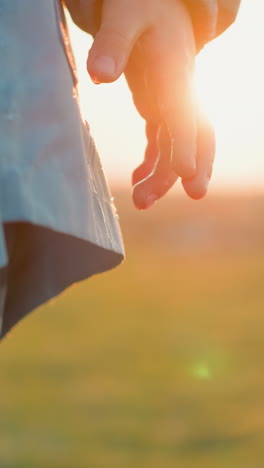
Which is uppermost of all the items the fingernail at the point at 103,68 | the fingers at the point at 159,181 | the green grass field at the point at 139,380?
the fingernail at the point at 103,68

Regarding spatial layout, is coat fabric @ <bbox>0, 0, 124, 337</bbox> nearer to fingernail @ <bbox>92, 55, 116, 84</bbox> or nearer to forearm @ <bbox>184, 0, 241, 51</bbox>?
fingernail @ <bbox>92, 55, 116, 84</bbox>

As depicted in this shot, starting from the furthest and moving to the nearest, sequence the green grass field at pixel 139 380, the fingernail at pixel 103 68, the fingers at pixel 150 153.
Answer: the green grass field at pixel 139 380 < the fingers at pixel 150 153 < the fingernail at pixel 103 68

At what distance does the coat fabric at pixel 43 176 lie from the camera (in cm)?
97

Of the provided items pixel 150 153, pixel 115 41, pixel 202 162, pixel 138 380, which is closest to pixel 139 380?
pixel 138 380

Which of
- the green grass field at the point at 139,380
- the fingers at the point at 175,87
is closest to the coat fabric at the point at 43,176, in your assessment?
the fingers at the point at 175,87

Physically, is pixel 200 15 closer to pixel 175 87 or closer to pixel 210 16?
pixel 210 16

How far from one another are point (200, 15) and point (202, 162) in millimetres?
210

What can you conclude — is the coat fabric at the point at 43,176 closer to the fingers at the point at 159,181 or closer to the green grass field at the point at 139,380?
the fingers at the point at 159,181

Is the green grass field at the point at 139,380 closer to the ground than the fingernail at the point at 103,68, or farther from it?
closer to the ground

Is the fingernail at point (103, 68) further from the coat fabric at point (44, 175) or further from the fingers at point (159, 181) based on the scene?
the fingers at point (159, 181)

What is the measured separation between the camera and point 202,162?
3.85 ft

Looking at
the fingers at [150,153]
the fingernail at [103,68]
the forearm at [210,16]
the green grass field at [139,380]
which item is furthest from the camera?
the green grass field at [139,380]

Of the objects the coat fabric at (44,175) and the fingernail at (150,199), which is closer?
the coat fabric at (44,175)

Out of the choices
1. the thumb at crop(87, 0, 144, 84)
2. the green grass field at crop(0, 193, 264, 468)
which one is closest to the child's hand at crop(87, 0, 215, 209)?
the thumb at crop(87, 0, 144, 84)
